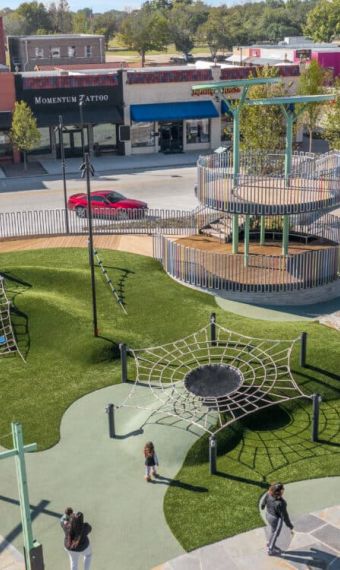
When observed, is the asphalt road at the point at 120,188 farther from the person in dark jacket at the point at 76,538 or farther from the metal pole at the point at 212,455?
the person in dark jacket at the point at 76,538

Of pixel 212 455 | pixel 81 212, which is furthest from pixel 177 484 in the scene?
pixel 81 212

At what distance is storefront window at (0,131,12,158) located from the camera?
53.0 meters

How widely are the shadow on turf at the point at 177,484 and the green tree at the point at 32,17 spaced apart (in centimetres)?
14157

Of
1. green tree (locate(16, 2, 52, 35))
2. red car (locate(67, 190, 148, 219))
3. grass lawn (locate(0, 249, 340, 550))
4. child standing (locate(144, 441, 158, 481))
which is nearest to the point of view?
grass lawn (locate(0, 249, 340, 550))

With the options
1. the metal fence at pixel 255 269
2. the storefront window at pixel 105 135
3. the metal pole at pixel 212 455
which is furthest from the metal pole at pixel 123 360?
the storefront window at pixel 105 135

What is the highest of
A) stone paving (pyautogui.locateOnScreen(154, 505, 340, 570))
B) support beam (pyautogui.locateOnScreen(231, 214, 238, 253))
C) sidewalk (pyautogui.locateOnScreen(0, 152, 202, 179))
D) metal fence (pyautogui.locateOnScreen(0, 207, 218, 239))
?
support beam (pyautogui.locateOnScreen(231, 214, 238, 253))

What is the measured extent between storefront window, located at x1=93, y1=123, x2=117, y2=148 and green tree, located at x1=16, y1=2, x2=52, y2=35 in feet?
323

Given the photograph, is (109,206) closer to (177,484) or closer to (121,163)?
(121,163)

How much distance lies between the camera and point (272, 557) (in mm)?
13789

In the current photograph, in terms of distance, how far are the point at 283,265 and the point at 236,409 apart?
31.9ft

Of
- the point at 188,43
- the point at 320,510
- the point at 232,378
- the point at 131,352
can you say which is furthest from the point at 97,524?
the point at 188,43

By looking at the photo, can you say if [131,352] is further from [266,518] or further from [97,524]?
[266,518]

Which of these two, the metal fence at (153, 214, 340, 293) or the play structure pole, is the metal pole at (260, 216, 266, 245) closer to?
the play structure pole

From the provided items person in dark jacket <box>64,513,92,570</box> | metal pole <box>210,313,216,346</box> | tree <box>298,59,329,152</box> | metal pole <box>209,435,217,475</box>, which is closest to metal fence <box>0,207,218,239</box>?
metal pole <box>210,313,216,346</box>
